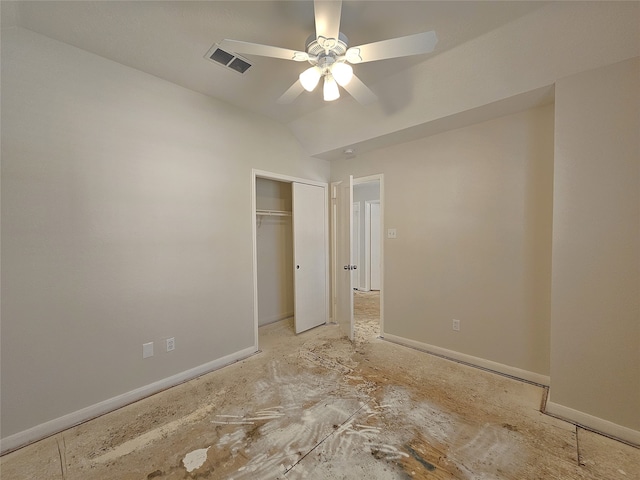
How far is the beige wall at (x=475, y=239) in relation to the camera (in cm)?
238

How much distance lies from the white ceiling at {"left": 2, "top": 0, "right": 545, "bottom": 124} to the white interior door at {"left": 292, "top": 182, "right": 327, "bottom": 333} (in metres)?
1.75

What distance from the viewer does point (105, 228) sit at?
2.09m

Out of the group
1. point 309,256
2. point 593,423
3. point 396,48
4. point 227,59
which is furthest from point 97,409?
point 593,423

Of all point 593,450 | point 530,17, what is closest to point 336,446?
point 593,450

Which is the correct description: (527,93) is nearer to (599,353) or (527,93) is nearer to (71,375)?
(599,353)

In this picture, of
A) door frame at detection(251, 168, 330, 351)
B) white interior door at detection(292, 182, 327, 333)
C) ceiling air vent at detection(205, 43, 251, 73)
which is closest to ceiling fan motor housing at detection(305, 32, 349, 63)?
ceiling air vent at detection(205, 43, 251, 73)

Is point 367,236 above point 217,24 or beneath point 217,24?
beneath

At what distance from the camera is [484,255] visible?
268 centimetres

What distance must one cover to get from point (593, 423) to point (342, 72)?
301 centimetres

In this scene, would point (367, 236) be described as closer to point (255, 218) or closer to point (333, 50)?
point (255, 218)

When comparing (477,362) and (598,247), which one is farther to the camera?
(477,362)

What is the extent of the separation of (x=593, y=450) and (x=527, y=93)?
8.35 feet

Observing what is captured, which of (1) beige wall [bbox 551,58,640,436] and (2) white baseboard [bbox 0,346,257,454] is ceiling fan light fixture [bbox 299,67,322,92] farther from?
(2) white baseboard [bbox 0,346,257,454]

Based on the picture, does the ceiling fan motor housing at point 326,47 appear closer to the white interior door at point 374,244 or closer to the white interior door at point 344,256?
the white interior door at point 344,256
